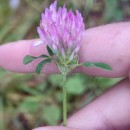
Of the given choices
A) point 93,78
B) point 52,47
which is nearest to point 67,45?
point 52,47

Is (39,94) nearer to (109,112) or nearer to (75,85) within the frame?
(75,85)

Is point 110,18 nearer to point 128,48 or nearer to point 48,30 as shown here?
point 128,48

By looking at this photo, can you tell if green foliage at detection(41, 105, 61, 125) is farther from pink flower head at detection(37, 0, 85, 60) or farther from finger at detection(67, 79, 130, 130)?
pink flower head at detection(37, 0, 85, 60)

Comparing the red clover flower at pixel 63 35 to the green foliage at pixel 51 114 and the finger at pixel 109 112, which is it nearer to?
the finger at pixel 109 112

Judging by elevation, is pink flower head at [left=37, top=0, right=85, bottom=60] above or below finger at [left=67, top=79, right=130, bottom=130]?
above

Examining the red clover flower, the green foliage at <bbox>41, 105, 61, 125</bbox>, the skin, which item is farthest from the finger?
the green foliage at <bbox>41, 105, 61, 125</bbox>

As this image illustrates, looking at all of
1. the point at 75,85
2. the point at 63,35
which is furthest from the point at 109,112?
the point at 75,85

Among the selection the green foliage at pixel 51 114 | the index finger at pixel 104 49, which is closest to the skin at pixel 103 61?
the index finger at pixel 104 49
